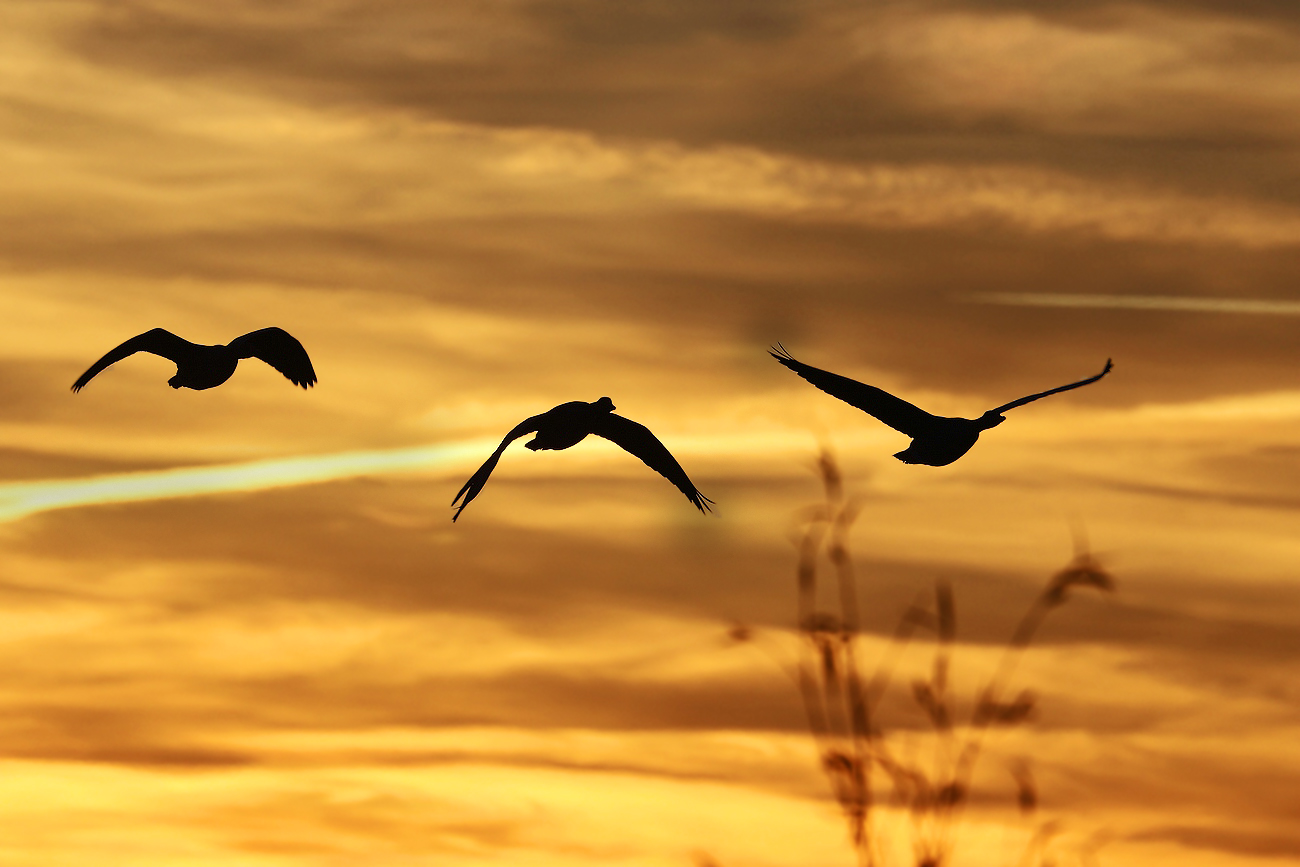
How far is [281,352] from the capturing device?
18.7 meters

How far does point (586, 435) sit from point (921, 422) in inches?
162

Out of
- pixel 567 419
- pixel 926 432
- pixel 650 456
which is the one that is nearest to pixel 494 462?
pixel 567 419

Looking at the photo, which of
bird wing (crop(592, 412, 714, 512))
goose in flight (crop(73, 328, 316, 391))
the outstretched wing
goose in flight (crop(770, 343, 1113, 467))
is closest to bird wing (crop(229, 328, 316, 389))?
goose in flight (crop(73, 328, 316, 391))

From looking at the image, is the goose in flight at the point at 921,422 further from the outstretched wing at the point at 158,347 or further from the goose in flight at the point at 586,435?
the outstretched wing at the point at 158,347

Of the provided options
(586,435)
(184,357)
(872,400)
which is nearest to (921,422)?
(872,400)

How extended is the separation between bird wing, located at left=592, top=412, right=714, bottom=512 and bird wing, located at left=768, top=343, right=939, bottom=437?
3.52 meters

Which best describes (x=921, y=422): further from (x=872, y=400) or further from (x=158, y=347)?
(x=158, y=347)

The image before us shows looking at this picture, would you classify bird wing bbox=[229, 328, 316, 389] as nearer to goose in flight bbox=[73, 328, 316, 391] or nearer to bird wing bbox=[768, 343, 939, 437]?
goose in flight bbox=[73, 328, 316, 391]

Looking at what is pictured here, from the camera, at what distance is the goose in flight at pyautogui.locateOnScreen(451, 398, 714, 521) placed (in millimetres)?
13977

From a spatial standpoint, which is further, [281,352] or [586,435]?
[281,352]

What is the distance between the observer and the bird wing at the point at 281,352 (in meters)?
18.6

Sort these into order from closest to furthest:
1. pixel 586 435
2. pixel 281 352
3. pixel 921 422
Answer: pixel 921 422 < pixel 586 435 < pixel 281 352

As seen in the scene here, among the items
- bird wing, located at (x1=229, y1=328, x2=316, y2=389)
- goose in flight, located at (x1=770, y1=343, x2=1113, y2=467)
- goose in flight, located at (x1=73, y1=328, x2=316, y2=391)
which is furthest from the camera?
bird wing, located at (x1=229, y1=328, x2=316, y2=389)

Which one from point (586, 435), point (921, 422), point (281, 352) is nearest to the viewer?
point (921, 422)
